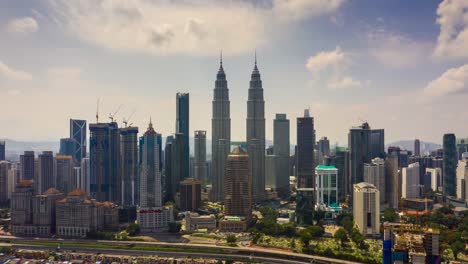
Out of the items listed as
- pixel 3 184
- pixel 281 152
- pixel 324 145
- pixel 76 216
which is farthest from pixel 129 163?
pixel 324 145

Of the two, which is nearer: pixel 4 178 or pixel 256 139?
pixel 4 178

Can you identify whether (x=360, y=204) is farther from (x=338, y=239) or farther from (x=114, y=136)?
(x=114, y=136)

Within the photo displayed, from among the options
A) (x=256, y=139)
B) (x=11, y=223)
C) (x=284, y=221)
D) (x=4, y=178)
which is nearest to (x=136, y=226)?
(x=11, y=223)

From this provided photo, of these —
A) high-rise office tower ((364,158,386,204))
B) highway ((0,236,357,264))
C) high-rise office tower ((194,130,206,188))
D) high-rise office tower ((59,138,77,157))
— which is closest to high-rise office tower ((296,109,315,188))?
high-rise office tower ((364,158,386,204))

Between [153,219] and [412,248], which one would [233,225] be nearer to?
[153,219]

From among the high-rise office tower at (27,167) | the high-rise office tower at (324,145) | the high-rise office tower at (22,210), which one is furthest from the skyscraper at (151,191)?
the high-rise office tower at (324,145)

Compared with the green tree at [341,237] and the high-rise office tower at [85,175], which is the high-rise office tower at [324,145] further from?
the green tree at [341,237]
